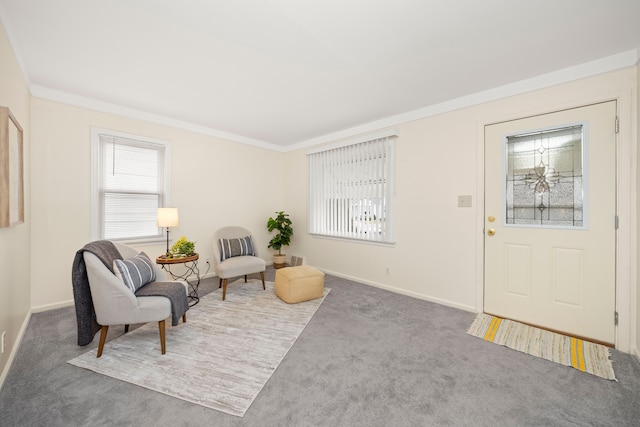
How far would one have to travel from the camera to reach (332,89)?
2.90 meters

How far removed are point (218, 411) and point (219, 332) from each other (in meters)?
1.03

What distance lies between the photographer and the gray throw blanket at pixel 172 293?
7.23 feet

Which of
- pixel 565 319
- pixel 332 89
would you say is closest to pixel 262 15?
pixel 332 89

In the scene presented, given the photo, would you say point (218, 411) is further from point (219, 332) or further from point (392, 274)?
point (392, 274)

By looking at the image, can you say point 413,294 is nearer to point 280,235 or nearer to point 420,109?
point 420,109

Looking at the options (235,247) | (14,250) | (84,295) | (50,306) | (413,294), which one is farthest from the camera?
(235,247)

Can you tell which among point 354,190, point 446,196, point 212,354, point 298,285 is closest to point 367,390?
point 212,354

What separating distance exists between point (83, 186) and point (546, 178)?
5353mm

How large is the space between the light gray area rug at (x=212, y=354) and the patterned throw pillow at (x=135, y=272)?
1.74 ft

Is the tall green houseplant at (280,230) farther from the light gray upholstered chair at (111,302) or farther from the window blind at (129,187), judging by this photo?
the light gray upholstered chair at (111,302)

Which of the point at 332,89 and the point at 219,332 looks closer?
the point at 219,332

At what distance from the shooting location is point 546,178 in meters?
2.58

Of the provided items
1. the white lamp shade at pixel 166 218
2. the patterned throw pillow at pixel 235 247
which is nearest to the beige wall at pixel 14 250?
the white lamp shade at pixel 166 218

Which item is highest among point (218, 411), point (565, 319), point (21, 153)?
point (21, 153)
